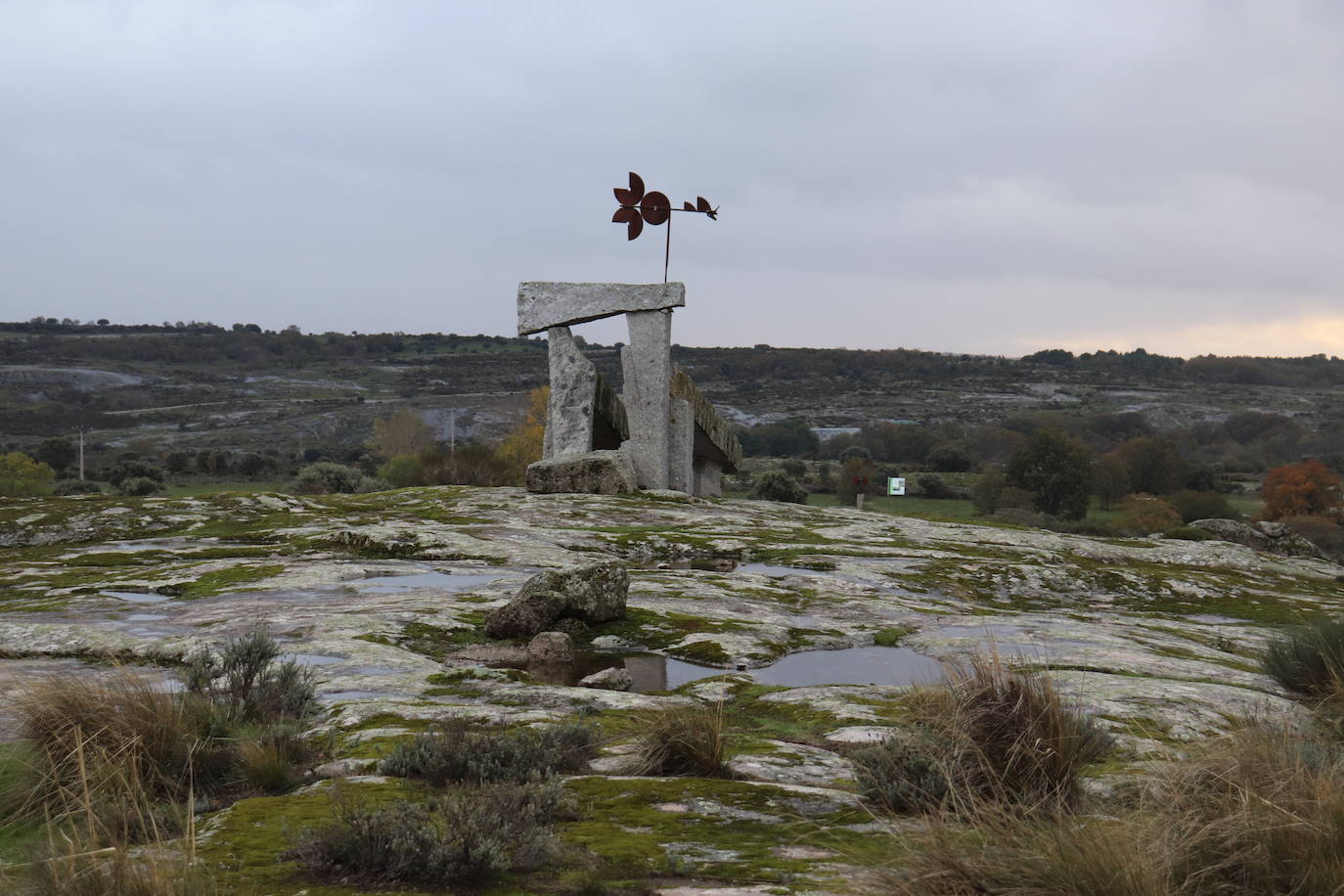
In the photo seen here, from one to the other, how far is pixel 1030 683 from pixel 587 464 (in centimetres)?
1784

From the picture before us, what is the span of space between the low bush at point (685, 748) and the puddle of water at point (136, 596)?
7497 millimetres

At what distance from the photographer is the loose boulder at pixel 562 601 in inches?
370

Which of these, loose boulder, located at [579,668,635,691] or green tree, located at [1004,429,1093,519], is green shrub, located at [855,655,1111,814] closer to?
loose boulder, located at [579,668,635,691]

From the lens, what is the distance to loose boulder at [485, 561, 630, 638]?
9.40 metres

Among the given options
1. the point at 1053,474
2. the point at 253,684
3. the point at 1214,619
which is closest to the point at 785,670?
the point at 253,684

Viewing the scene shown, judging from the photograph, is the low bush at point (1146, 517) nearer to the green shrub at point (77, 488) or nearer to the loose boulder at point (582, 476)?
the loose boulder at point (582, 476)

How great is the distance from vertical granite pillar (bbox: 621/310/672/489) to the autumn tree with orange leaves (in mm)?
55044

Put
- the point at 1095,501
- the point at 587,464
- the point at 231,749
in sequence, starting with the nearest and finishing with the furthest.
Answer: the point at 231,749, the point at 587,464, the point at 1095,501

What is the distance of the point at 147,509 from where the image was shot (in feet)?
59.6

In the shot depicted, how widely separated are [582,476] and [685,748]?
17.7m

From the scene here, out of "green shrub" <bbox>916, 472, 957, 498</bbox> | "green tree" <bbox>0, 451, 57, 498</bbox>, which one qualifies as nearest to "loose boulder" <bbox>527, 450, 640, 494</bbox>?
"green tree" <bbox>0, 451, 57, 498</bbox>

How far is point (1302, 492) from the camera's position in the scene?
68.9m

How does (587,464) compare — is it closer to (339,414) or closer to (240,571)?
(240,571)

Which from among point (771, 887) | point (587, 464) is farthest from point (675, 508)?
point (771, 887)
